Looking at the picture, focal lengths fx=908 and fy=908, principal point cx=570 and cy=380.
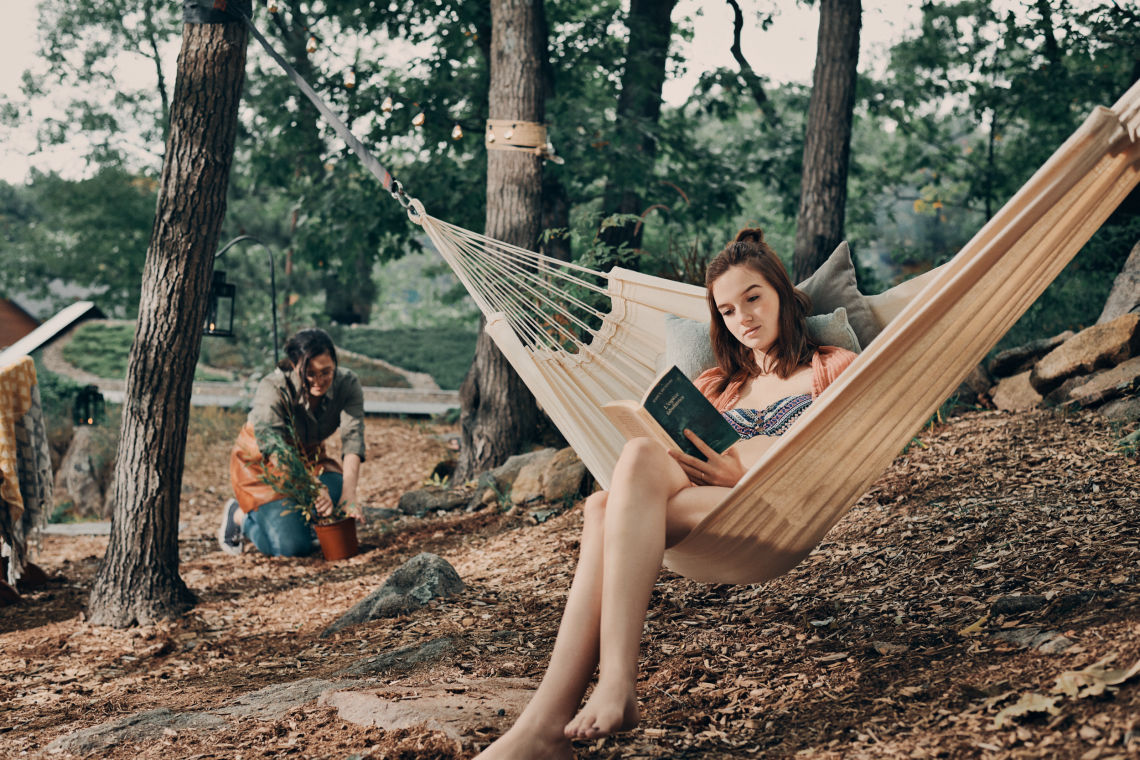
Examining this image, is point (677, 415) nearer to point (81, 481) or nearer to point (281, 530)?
point (281, 530)

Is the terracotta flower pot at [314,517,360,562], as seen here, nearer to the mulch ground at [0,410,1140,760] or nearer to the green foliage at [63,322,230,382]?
the mulch ground at [0,410,1140,760]

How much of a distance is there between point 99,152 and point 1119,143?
11838mm

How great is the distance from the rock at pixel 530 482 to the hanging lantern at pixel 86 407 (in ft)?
14.9

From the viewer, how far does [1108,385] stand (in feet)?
10.0

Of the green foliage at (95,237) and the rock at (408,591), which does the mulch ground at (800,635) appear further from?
the green foliage at (95,237)

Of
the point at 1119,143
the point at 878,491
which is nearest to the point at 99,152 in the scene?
the point at 878,491

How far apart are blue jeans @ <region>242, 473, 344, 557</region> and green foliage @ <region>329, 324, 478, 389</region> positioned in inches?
248

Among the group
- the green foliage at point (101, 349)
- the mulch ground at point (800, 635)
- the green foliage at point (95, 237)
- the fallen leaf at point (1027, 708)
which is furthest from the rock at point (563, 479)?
the green foliage at point (95, 237)

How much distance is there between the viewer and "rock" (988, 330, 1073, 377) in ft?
11.9

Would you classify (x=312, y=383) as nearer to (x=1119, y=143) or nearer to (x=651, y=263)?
(x=651, y=263)

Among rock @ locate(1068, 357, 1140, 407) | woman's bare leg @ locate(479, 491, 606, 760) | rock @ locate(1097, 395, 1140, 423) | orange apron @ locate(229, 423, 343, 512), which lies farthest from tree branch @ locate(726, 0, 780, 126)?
woman's bare leg @ locate(479, 491, 606, 760)

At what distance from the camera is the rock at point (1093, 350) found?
10.5ft

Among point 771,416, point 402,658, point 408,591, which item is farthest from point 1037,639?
point 408,591

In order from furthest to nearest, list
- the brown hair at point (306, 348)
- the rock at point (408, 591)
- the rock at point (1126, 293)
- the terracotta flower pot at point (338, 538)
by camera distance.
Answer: the rock at point (1126, 293) < the terracotta flower pot at point (338, 538) < the brown hair at point (306, 348) < the rock at point (408, 591)
